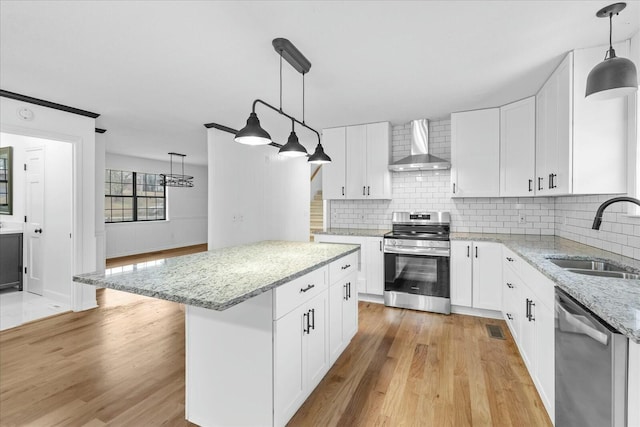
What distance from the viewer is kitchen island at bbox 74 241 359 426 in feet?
4.90

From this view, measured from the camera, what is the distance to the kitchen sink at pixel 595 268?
1.80 metres

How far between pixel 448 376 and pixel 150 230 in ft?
26.8

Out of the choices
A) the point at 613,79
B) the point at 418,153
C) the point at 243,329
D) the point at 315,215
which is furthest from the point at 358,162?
the point at 315,215

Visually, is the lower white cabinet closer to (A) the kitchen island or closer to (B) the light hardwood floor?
(B) the light hardwood floor

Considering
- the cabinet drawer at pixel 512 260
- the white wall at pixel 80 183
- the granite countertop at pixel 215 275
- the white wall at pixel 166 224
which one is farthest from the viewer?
the white wall at pixel 166 224

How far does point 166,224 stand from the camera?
8.62 meters

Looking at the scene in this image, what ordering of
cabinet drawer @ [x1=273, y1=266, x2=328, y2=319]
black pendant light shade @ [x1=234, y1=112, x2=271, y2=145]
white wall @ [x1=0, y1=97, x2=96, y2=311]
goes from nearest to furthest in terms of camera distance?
cabinet drawer @ [x1=273, y1=266, x2=328, y2=319]
black pendant light shade @ [x1=234, y1=112, x2=271, y2=145]
white wall @ [x1=0, y1=97, x2=96, y2=311]

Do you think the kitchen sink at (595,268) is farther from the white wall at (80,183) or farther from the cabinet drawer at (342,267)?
the white wall at (80,183)

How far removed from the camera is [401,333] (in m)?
3.06

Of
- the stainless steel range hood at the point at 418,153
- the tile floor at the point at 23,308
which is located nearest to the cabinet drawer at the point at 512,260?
the stainless steel range hood at the point at 418,153

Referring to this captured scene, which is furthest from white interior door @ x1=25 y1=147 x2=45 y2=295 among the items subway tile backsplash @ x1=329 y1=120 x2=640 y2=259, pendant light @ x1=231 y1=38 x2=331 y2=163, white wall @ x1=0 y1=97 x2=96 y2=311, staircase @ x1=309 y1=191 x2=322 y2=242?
staircase @ x1=309 y1=191 x2=322 y2=242

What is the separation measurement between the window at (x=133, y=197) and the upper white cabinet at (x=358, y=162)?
19.5 ft

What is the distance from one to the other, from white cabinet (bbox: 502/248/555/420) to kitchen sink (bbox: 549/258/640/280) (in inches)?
9.3

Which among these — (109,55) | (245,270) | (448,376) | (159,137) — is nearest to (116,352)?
(245,270)
